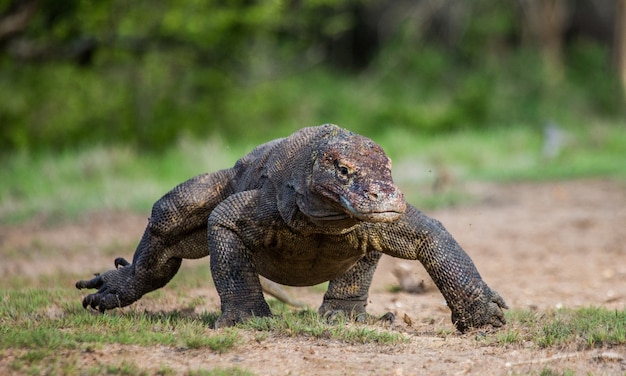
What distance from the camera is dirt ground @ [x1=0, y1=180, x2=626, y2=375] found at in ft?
14.3

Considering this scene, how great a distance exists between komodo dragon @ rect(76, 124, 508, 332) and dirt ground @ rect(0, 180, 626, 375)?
34 cm

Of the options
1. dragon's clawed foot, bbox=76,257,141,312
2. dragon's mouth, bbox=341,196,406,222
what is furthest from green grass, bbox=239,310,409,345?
dragon's clawed foot, bbox=76,257,141,312

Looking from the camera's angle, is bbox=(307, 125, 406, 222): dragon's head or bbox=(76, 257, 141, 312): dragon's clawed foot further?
bbox=(76, 257, 141, 312): dragon's clawed foot

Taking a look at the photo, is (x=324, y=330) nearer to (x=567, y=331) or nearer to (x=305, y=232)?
(x=305, y=232)

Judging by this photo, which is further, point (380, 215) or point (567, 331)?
point (567, 331)

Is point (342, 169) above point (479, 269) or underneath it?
above

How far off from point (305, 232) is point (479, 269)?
372 cm

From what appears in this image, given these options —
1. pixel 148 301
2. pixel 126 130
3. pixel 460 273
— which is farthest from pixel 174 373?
pixel 126 130

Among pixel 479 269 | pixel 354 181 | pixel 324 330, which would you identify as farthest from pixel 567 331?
pixel 479 269

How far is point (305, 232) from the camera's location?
494 cm

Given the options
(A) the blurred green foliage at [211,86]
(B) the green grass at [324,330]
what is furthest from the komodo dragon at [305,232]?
(A) the blurred green foliage at [211,86]

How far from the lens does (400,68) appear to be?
23516 millimetres

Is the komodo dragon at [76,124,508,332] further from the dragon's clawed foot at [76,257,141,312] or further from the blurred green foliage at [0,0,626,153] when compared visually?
the blurred green foliage at [0,0,626,153]

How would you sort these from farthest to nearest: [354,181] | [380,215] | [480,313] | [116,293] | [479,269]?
[479,269] → [116,293] → [480,313] → [354,181] → [380,215]
